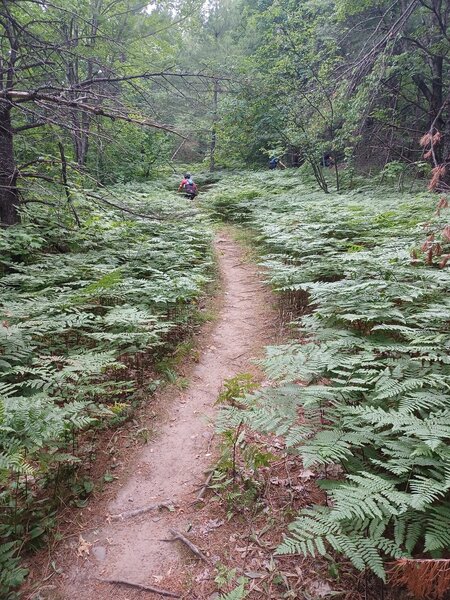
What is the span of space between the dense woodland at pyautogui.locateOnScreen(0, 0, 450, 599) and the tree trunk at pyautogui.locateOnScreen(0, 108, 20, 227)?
41 mm

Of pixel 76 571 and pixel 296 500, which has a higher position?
pixel 296 500

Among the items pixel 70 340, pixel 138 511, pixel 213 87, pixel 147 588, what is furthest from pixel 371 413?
pixel 213 87

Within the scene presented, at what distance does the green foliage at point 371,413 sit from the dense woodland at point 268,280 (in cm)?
2

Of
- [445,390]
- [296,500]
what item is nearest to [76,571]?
[296,500]

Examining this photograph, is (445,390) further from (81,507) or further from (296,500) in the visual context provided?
(81,507)

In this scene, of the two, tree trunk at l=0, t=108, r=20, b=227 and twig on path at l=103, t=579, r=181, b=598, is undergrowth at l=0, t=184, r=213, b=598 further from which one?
twig on path at l=103, t=579, r=181, b=598

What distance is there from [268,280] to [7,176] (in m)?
5.00

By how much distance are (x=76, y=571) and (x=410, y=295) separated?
150 inches

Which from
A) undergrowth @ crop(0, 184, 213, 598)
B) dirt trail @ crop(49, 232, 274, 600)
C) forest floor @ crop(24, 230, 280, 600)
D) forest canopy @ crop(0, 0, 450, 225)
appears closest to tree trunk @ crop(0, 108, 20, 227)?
forest canopy @ crop(0, 0, 450, 225)

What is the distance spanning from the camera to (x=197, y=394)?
4.17 meters

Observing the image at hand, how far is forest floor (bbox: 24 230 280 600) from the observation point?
2.29 m

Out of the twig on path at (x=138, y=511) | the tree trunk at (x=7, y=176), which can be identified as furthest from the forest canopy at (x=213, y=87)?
the twig on path at (x=138, y=511)

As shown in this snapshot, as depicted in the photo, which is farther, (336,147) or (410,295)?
(336,147)

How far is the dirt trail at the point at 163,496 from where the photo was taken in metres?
2.31
